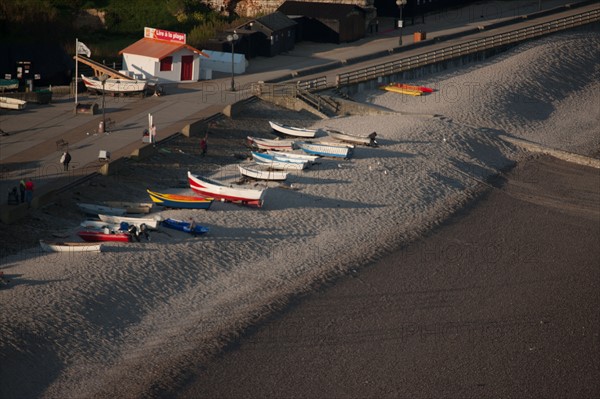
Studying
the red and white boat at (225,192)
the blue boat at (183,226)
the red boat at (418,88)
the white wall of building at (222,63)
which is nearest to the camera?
the blue boat at (183,226)

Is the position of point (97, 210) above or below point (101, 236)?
above

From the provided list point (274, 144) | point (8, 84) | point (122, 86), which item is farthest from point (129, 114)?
point (274, 144)

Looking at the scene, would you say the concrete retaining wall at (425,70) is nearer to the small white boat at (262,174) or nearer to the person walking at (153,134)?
the person walking at (153,134)

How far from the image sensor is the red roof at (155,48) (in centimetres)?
5481

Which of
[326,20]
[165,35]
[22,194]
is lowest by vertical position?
[22,194]

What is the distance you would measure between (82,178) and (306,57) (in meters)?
23.8

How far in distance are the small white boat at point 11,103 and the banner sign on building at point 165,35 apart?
9.20 meters

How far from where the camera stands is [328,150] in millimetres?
45719

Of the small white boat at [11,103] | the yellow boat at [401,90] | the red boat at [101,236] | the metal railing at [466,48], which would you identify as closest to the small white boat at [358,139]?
the metal railing at [466,48]

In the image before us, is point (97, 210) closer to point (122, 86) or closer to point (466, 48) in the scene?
point (122, 86)

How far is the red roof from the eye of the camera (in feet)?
180

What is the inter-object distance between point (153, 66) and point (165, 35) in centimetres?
210

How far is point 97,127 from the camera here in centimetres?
4712

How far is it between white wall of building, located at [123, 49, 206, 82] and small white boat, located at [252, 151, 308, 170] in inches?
485
